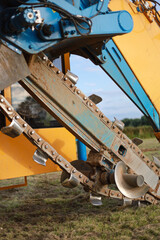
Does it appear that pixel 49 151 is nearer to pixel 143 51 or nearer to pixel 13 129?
pixel 13 129

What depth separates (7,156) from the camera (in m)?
3.74

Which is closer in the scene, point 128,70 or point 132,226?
point 132,226

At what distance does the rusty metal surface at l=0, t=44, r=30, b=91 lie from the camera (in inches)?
92.9

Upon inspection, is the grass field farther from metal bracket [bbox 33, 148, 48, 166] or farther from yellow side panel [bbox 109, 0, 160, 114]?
yellow side panel [bbox 109, 0, 160, 114]

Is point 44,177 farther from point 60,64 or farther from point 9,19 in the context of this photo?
point 9,19

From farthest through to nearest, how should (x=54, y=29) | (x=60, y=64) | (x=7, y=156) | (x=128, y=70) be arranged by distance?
1. (x=60, y=64)
2. (x=7, y=156)
3. (x=128, y=70)
4. (x=54, y=29)

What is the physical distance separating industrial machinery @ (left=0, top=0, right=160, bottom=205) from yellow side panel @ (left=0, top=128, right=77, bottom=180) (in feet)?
0.13

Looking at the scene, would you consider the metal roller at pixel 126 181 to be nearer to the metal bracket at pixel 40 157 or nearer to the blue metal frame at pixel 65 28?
the metal bracket at pixel 40 157

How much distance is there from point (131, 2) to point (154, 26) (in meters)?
0.43

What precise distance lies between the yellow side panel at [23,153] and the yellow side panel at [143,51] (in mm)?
1349

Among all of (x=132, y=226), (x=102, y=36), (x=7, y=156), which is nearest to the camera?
(x=102, y=36)

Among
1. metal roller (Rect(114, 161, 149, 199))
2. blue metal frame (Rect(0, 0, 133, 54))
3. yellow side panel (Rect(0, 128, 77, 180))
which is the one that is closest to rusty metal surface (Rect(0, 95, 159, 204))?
metal roller (Rect(114, 161, 149, 199))

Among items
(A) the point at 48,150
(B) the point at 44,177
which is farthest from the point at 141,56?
(B) the point at 44,177

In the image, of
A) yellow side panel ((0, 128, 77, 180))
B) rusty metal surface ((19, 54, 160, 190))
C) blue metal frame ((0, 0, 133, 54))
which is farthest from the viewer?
yellow side panel ((0, 128, 77, 180))
